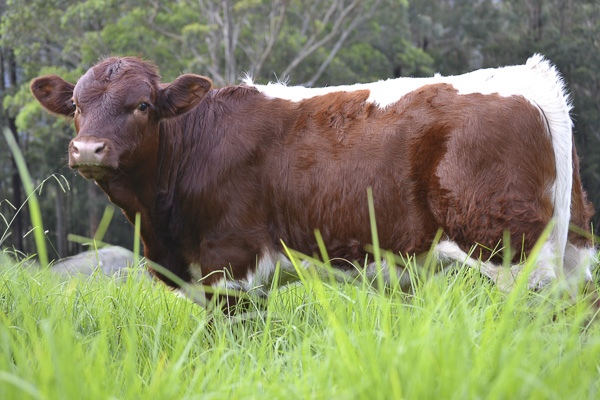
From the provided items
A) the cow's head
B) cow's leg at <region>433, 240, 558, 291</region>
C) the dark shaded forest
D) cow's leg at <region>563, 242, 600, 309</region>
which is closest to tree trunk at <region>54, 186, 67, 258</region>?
the dark shaded forest

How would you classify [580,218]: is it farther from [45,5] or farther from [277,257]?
[45,5]

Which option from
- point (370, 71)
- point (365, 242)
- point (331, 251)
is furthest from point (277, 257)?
point (370, 71)

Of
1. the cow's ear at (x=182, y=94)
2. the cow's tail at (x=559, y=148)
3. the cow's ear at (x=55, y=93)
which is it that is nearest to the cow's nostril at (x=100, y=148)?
the cow's ear at (x=182, y=94)

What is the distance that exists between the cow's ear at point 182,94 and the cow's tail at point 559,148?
188 centimetres

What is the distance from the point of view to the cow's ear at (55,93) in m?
3.77

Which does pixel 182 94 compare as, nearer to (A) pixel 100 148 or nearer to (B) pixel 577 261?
(A) pixel 100 148

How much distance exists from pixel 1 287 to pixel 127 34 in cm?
1464

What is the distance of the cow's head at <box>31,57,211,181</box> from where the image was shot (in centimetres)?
308

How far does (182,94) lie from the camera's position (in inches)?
140

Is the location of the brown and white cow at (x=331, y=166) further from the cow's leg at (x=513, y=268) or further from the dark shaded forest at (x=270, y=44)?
the dark shaded forest at (x=270, y=44)

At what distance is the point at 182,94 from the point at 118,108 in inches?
16.1

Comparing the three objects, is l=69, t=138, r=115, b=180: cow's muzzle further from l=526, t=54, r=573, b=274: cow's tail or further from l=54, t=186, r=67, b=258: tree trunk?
l=54, t=186, r=67, b=258: tree trunk

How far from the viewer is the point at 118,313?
316 centimetres

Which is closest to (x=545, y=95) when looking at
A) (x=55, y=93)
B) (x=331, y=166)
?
(x=331, y=166)
